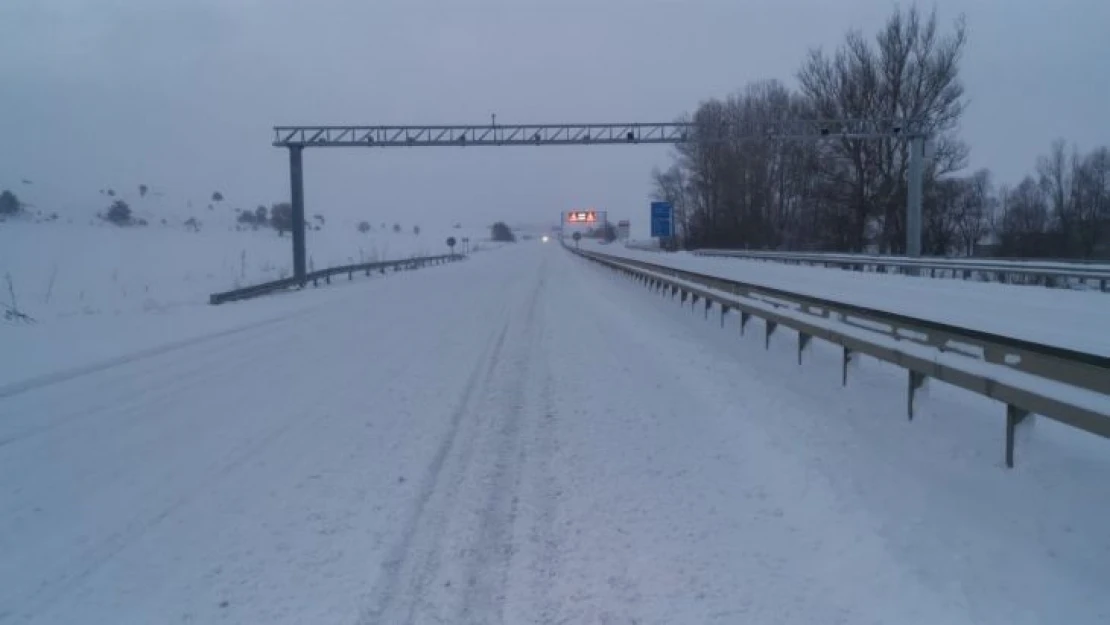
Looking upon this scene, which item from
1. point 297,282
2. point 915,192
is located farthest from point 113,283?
point 915,192

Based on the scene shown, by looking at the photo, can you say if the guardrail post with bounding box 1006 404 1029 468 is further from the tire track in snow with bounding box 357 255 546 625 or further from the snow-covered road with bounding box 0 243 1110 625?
the tire track in snow with bounding box 357 255 546 625

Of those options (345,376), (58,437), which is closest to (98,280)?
(345,376)

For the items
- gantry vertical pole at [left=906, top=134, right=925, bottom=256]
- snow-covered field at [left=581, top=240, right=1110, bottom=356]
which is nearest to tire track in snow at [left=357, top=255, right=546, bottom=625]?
snow-covered field at [left=581, top=240, right=1110, bottom=356]

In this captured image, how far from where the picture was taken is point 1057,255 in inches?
1540

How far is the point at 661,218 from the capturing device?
6419cm

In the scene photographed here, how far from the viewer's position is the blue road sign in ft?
210

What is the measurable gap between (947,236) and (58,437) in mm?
50681

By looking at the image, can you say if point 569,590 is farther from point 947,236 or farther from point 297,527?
point 947,236

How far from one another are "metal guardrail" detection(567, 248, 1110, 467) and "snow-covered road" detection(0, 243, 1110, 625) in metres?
0.60

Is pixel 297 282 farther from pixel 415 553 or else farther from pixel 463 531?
pixel 415 553

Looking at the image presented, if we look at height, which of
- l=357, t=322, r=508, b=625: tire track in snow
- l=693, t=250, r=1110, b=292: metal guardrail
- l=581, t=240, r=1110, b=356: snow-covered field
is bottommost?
l=357, t=322, r=508, b=625: tire track in snow

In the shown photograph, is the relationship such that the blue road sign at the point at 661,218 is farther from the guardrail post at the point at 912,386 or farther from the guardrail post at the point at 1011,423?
the guardrail post at the point at 1011,423

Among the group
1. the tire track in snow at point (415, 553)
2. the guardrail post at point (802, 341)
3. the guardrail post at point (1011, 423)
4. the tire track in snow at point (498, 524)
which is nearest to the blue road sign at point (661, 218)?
the guardrail post at point (802, 341)

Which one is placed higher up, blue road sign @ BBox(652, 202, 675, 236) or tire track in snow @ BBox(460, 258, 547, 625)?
blue road sign @ BBox(652, 202, 675, 236)
